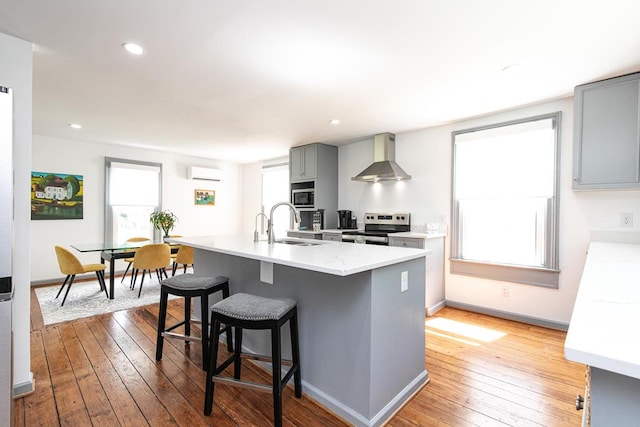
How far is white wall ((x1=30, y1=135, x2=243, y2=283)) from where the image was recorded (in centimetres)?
490

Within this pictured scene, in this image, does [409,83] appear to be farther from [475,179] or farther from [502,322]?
[502,322]

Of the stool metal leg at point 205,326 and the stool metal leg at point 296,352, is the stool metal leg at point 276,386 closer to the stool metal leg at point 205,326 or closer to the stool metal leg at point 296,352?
the stool metal leg at point 296,352

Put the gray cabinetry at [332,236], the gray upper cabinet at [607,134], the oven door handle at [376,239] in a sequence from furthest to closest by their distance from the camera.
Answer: the gray cabinetry at [332,236], the oven door handle at [376,239], the gray upper cabinet at [607,134]

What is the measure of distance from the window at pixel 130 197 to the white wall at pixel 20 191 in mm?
3786

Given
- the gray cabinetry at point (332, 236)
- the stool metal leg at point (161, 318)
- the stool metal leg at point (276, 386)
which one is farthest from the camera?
the gray cabinetry at point (332, 236)

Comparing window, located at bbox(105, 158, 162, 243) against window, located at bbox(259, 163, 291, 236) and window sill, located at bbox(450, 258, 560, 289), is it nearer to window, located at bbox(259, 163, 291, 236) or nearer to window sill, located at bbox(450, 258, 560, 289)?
window, located at bbox(259, 163, 291, 236)

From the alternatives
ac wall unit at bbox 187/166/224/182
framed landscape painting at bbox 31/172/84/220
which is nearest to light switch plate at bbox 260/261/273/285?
framed landscape painting at bbox 31/172/84/220

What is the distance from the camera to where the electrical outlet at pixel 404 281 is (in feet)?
6.54

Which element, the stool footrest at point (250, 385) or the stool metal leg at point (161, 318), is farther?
Answer: the stool metal leg at point (161, 318)

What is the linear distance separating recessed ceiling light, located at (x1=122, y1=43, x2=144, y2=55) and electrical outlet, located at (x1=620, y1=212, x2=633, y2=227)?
4286mm

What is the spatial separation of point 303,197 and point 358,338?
12.4ft

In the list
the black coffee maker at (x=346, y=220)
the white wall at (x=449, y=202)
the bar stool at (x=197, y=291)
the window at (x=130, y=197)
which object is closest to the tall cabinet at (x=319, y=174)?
the white wall at (x=449, y=202)

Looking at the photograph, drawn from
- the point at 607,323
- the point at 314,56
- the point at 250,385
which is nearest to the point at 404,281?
the point at 250,385

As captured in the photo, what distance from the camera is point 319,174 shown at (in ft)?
16.8
